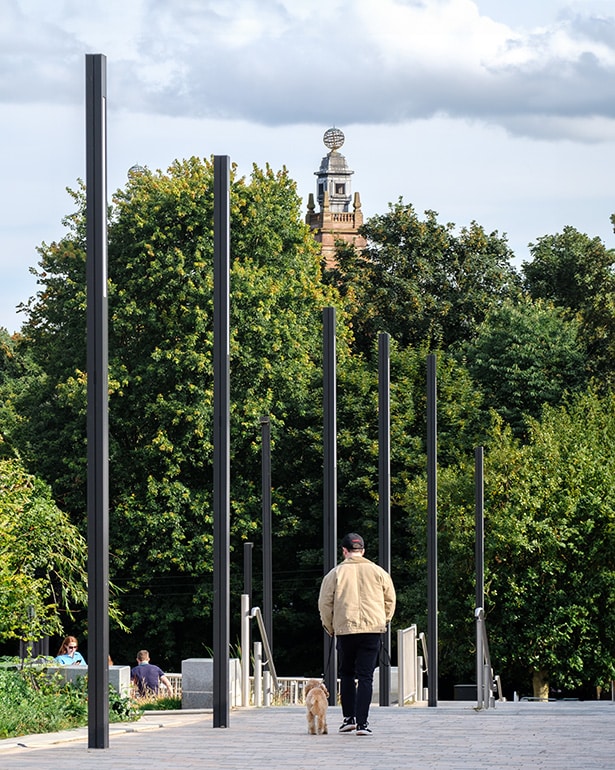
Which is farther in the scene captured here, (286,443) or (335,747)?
(286,443)

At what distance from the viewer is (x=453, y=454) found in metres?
50.3

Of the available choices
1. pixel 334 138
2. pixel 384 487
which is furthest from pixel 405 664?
pixel 334 138

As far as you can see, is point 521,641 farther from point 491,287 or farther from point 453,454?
point 491,287

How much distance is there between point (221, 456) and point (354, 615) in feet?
6.15

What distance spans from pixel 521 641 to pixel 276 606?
941cm

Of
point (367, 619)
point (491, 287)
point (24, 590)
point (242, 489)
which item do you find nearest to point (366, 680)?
point (367, 619)

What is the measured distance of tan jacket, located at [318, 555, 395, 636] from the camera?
12992 mm

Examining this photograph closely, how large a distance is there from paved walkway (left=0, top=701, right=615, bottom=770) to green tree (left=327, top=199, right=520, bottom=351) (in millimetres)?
43272

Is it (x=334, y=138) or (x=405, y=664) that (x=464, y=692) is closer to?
(x=405, y=664)

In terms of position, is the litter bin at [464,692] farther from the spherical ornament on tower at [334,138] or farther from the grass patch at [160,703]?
the spherical ornament on tower at [334,138]

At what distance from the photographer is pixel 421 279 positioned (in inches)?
2341

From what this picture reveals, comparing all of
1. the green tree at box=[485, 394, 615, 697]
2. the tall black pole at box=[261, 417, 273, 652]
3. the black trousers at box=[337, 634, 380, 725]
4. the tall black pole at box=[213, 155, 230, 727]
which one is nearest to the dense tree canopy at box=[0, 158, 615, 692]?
the green tree at box=[485, 394, 615, 697]

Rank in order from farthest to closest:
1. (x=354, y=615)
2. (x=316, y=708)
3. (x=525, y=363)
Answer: (x=525, y=363)
(x=354, y=615)
(x=316, y=708)

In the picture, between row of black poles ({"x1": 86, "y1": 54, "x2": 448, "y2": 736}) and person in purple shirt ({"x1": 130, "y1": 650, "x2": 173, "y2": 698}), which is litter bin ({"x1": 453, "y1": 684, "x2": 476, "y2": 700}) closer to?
person in purple shirt ({"x1": 130, "y1": 650, "x2": 173, "y2": 698})
